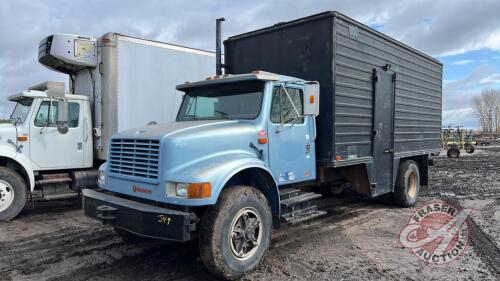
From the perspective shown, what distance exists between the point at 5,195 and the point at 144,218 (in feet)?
15.4

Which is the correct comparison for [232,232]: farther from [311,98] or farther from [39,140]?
[39,140]

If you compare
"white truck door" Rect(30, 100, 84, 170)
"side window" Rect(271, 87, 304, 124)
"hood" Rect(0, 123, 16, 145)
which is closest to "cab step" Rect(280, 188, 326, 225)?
"side window" Rect(271, 87, 304, 124)

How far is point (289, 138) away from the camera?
554cm

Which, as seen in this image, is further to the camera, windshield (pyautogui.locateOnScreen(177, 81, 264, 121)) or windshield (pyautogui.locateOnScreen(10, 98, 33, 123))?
windshield (pyautogui.locateOnScreen(10, 98, 33, 123))

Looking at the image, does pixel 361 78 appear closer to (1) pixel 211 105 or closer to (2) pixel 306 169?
(2) pixel 306 169

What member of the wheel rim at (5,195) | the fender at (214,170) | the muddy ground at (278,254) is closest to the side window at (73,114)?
the wheel rim at (5,195)

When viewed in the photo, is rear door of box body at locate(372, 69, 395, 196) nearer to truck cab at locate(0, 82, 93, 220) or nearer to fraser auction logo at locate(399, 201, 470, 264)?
fraser auction logo at locate(399, 201, 470, 264)

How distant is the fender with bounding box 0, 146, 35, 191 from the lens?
7.65 metres

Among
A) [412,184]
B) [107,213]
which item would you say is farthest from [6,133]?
[412,184]

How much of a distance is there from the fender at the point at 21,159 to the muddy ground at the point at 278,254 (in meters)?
0.72

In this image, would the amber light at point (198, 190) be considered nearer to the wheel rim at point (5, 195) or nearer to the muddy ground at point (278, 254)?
the muddy ground at point (278, 254)

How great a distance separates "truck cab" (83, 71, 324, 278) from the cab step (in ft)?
0.17

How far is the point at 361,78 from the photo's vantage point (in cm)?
691

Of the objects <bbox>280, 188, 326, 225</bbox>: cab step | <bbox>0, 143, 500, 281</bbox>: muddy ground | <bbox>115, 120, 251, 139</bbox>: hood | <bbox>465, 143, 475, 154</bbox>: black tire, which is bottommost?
<bbox>0, 143, 500, 281</bbox>: muddy ground
